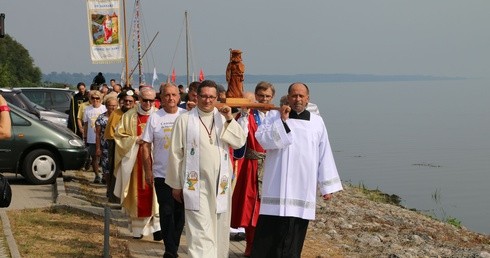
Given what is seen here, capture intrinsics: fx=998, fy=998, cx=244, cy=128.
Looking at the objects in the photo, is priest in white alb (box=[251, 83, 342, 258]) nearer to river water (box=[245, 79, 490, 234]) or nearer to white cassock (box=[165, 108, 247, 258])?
white cassock (box=[165, 108, 247, 258])

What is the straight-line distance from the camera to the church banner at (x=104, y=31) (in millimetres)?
20109

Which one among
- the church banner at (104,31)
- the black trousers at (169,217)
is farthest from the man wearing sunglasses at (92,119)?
the black trousers at (169,217)

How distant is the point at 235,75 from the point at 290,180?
1.56m

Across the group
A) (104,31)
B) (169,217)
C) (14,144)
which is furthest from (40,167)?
(169,217)

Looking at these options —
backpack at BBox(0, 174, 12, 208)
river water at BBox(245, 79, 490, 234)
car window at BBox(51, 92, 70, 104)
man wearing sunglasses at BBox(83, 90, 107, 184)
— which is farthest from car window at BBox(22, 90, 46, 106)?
backpack at BBox(0, 174, 12, 208)

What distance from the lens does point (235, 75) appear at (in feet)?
32.5

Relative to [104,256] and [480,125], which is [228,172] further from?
[480,125]

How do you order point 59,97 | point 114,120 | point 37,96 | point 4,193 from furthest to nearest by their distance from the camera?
point 59,97 → point 37,96 → point 114,120 → point 4,193

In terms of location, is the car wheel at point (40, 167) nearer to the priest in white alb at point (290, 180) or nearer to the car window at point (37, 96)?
the priest in white alb at point (290, 180)

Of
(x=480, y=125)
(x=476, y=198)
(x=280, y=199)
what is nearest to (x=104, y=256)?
(x=280, y=199)

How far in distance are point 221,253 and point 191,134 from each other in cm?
115

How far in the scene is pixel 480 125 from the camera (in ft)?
196

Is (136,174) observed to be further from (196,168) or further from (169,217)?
(196,168)

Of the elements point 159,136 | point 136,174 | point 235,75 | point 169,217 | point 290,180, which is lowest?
point 169,217
